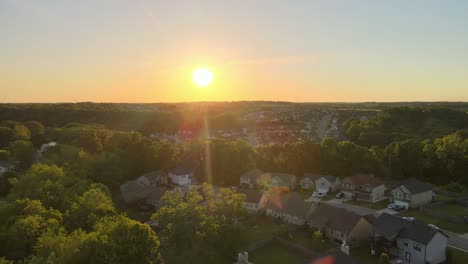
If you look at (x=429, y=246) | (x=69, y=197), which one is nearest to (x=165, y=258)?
(x=69, y=197)

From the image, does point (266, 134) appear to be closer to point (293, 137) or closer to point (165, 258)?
point (293, 137)

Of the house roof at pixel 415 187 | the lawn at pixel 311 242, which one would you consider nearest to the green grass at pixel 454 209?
the house roof at pixel 415 187

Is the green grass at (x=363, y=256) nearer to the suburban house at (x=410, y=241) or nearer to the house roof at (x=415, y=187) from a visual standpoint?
the suburban house at (x=410, y=241)

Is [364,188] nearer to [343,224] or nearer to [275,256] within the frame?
[343,224]

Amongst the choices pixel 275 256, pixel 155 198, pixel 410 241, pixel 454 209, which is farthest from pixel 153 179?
pixel 454 209

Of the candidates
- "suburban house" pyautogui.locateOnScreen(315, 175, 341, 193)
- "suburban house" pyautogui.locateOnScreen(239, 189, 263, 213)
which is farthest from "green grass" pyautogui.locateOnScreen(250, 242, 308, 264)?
"suburban house" pyautogui.locateOnScreen(315, 175, 341, 193)

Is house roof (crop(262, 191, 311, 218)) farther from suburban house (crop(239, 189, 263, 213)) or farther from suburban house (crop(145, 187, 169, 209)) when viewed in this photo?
suburban house (crop(145, 187, 169, 209))
